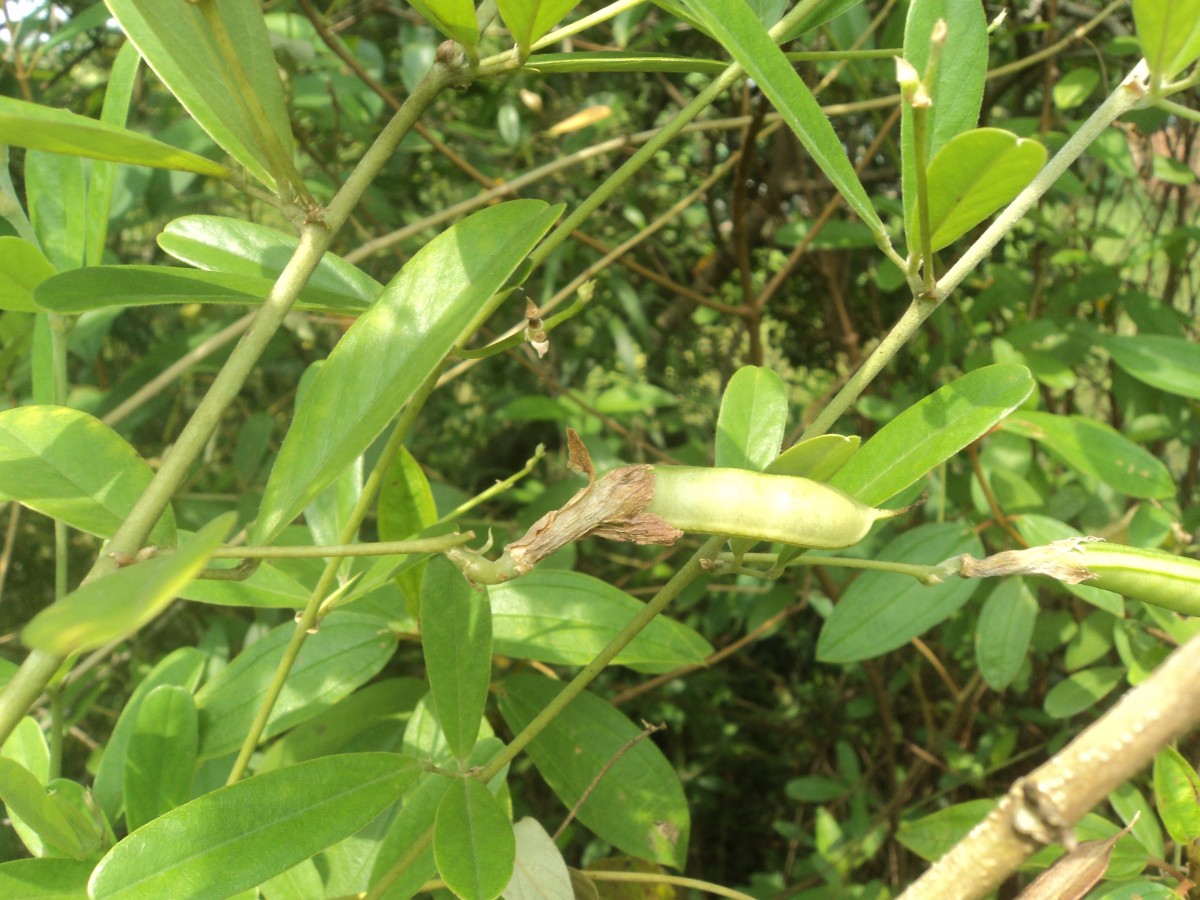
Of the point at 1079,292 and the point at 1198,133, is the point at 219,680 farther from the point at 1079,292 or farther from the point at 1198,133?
the point at 1198,133

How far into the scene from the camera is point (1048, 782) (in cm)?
22

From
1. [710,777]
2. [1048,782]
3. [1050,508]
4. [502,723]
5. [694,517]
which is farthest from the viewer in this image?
[710,777]

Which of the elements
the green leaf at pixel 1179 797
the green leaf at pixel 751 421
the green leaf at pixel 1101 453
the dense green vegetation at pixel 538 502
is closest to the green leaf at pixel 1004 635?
the dense green vegetation at pixel 538 502

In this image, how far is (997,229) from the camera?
0.39 meters

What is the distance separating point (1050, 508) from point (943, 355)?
0.26m

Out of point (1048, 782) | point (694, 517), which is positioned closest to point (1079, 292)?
point (694, 517)

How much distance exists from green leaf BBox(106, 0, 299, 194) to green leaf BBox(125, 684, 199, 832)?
31cm

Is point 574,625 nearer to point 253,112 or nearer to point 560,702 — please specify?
point 560,702

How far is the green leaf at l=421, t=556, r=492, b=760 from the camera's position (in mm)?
494

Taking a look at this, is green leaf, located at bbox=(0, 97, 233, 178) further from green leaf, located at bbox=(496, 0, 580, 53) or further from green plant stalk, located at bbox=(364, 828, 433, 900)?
green plant stalk, located at bbox=(364, 828, 433, 900)

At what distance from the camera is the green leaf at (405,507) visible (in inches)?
24.5

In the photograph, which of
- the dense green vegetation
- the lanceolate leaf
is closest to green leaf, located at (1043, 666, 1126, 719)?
the dense green vegetation

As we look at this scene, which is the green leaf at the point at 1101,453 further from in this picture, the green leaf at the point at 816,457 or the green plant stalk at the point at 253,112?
the green plant stalk at the point at 253,112

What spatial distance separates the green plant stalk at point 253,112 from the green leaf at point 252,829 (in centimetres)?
25
